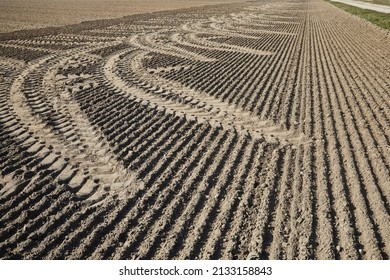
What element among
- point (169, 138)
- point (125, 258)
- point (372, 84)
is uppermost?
point (372, 84)

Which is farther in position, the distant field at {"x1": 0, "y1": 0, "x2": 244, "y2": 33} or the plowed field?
the distant field at {"x1": 0, "y1": 0, "x2": 244, "y2": 33}

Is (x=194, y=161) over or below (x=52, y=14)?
below

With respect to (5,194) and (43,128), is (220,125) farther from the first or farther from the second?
(5,194)

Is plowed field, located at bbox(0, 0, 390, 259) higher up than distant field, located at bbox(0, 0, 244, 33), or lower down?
lower down

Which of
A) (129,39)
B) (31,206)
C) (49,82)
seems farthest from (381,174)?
(129,39)

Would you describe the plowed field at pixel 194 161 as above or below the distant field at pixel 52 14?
below

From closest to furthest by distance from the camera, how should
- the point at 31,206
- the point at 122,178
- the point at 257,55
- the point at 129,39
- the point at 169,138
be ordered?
the point at 31,206 < the point at 122,178 < the point at 169,138 < the point at 257,55 < the point at 129,39

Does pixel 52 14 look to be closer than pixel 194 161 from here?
No

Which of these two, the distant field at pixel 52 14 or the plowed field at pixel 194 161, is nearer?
the plowed field at pixel 194 161
